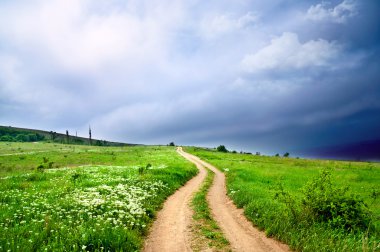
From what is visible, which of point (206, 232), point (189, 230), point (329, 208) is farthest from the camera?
point (329, 208)

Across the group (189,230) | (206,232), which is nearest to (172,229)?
(189,230)

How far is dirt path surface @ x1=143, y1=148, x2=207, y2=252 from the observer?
1060 cm

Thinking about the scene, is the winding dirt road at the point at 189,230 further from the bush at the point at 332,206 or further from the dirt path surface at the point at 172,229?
the bush at the point at 332,206

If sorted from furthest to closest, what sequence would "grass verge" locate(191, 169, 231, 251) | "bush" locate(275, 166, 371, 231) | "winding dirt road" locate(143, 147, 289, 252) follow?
"bush" locate(275, 166, 371, 231) < "winding dirt road" locate(143, 147, 289, 252) < "grass verge" locate(191, 169, 231, 251)

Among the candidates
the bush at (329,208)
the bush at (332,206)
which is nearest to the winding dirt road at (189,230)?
the bush at (329,208)

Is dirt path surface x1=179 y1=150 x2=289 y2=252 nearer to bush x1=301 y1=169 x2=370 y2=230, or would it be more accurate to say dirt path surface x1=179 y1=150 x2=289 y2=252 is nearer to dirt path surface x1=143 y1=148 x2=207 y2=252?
dirt path surface x1=143 y1=148 x2=207 y2=252

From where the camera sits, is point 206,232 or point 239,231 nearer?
point 206,232

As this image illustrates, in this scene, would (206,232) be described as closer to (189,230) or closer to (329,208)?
(189,230)

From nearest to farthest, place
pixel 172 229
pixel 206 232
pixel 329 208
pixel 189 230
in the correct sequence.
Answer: pixel 206 232 → pixel 189 230 → pixel 172 229 → pixel 329 208

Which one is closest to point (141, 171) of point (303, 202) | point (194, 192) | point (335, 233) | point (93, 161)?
point (194, 192)

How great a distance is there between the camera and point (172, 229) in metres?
12.6

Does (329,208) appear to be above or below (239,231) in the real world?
above

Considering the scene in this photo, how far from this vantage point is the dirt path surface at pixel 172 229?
10.6m

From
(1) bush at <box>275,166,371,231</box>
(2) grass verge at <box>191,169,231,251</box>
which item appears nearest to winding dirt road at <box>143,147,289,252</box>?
(2) grass verge at <box>191,169,231,251</box>
